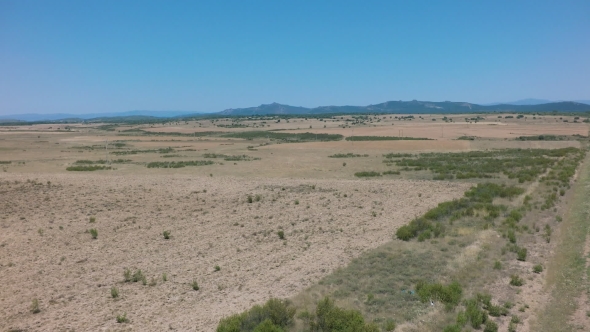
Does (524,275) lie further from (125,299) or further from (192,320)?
(125,299)

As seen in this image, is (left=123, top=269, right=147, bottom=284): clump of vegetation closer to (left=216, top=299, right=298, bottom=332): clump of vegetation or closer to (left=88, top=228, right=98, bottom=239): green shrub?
(left=216, top=299, right=298, bottom=332): clump of vegetation

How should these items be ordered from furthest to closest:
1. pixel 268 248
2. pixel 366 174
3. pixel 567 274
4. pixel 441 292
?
pixel 366 174, pixel 268 248, pixel 567 274, pixel 441 292

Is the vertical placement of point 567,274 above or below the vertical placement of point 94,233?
below

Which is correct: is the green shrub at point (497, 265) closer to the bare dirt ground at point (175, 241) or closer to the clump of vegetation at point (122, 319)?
the bare dirt ground at point (175, 241)

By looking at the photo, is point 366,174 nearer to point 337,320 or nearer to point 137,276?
point 137,276

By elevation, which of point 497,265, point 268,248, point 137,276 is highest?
point 497,265

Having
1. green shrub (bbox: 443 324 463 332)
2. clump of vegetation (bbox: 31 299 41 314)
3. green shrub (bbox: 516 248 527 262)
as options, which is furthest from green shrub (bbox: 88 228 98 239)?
green shrub (bbox: 516 248 527 262)

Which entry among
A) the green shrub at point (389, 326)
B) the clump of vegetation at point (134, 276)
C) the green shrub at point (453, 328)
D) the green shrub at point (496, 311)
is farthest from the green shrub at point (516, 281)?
the clump of vegetation at point (134, 276)

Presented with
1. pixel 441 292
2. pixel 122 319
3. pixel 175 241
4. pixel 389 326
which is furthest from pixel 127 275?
pixel 441 292

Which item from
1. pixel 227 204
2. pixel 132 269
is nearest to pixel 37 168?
pixel 227 204
